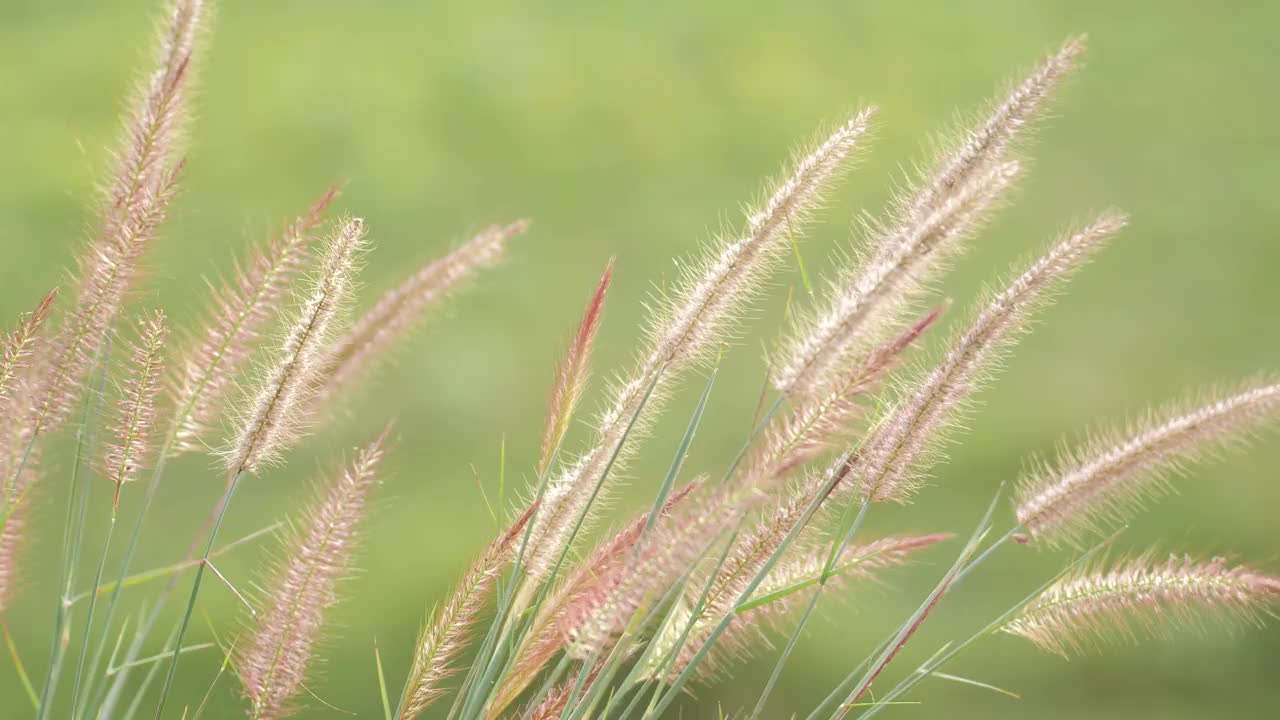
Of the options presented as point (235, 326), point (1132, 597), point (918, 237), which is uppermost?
point (918, 237)

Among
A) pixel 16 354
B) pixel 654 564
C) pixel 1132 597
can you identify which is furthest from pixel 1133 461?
pixel 16 354

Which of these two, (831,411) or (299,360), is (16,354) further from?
(831,411)

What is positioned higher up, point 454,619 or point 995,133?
point 995,133

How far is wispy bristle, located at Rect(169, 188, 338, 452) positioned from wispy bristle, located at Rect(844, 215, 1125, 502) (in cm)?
→ 35

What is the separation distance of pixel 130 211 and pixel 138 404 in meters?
0.11

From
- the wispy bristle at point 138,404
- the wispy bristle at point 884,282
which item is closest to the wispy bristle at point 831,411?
the wispy bristle at point 884,282

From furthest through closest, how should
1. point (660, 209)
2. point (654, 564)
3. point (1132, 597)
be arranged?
point (660, 209) < point (1132, 597) < point (654, 564)

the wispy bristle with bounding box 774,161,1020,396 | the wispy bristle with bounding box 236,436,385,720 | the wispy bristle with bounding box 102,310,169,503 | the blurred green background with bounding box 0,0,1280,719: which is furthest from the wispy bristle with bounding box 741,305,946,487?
the blurred green background with bounding box 0,0,1280,719

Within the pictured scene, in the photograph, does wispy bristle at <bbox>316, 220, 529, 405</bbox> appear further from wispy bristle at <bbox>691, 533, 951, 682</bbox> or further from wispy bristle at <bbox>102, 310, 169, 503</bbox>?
wispy bristle at <bbox>691, 533, 951, 682</bbox>

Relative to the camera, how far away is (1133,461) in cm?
71

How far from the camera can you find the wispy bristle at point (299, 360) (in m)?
0.65

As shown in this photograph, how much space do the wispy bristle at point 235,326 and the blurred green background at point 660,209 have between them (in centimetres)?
58

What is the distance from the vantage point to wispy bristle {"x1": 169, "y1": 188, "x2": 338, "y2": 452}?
0.68 m

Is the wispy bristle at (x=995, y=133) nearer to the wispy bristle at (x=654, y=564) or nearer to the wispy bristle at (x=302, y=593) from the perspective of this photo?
the wispy bristle at (x=654, y=564)
